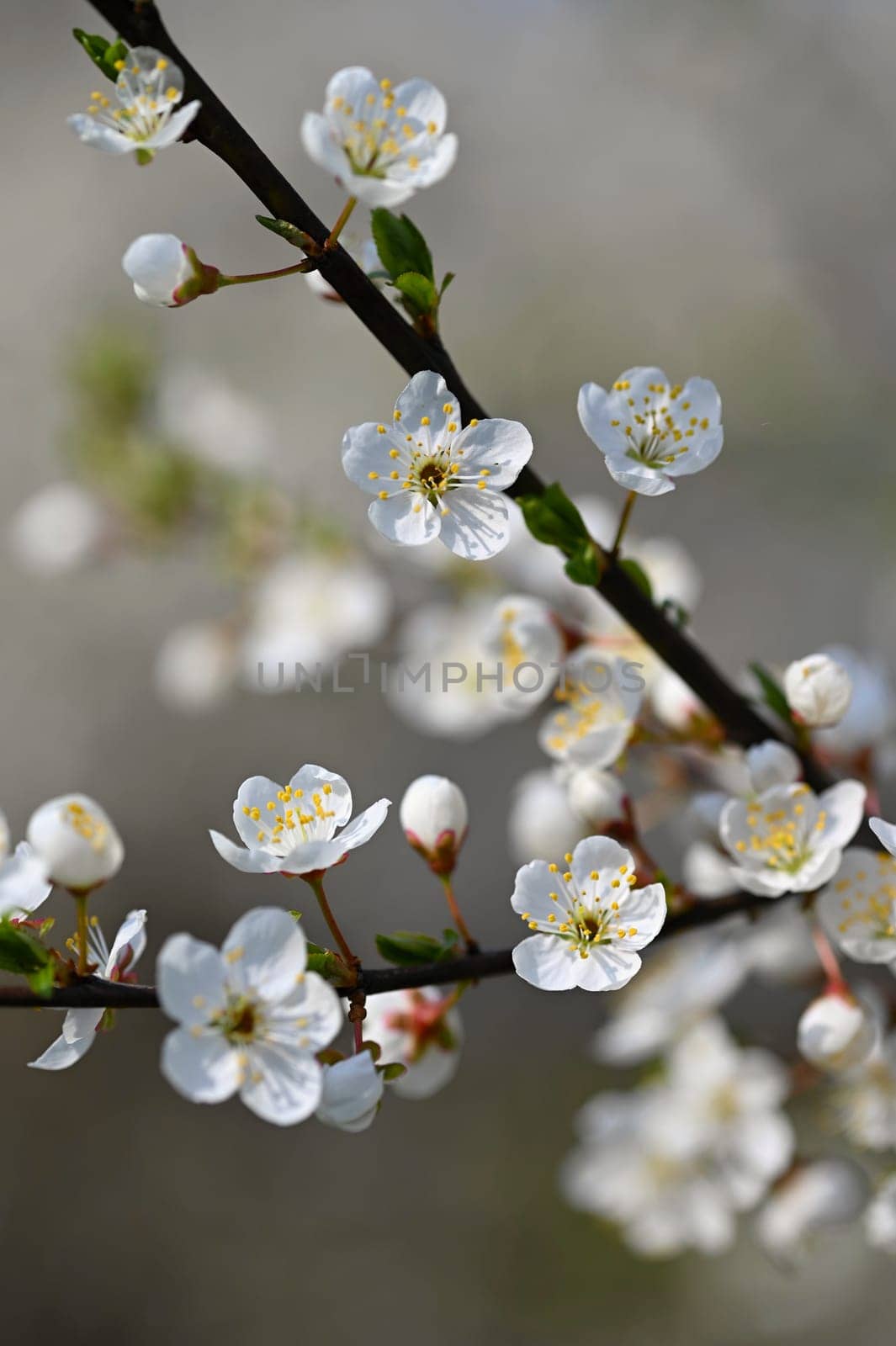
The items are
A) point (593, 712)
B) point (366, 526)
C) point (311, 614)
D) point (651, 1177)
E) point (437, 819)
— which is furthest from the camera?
point (366, 526)

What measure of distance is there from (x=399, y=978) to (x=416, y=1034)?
203 millimetres

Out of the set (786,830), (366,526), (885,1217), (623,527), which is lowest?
(885,1217)

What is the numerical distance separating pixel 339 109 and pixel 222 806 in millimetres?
1993

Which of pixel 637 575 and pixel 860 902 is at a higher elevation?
pixel 637 575

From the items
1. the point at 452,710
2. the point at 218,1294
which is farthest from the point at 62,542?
the point at 218,1294

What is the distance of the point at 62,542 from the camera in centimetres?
155

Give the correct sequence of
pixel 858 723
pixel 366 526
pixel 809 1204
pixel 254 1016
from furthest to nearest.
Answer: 1. pixel 366 526
2. pixel 809 1204
3. pixel 858 723
4. pixel 254 1016

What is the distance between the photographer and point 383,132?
0.71m

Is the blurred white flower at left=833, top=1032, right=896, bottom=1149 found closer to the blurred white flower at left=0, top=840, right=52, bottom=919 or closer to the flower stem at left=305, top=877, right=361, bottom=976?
the flower stem at left=305, top=877, right=361, bottom=976

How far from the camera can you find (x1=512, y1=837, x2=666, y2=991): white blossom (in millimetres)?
651

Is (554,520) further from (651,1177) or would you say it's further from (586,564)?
(651,1177)

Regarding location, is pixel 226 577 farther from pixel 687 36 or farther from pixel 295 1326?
pixel 687 36

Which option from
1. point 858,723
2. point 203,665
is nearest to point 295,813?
point 858,723

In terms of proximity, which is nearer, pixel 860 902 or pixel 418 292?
pixel 418 292
